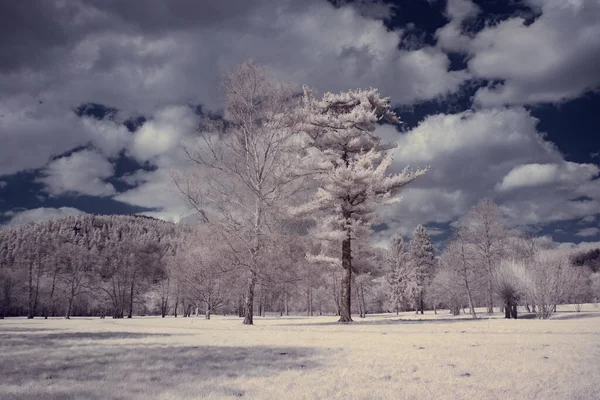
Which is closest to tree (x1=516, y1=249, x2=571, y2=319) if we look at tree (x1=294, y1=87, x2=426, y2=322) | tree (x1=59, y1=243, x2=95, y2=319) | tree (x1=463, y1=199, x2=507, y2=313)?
tree (x1=463, y1=199, x2=507, y2=313)

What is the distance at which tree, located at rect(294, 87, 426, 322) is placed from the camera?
20859mm

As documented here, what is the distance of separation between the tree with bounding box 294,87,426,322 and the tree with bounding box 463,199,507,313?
22.6m

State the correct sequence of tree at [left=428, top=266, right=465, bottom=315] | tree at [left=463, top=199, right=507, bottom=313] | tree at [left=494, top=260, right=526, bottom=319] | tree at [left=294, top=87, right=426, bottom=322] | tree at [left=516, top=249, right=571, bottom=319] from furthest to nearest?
tree at [left=428, top=266, right=465, bottom=315] < tree at [left=463, top=199, right=507, bottom=313] < tree at [left=494, top=260, right=526, bottom=319] < tree at [left=516, top=249, right=571, bottom=319] < tree at [left=294, top=87, right=426, bottom=322]

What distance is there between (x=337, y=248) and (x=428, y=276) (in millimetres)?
60412

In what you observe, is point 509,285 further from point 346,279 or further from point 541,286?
point 346,279

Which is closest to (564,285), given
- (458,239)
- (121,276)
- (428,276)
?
(458,239)

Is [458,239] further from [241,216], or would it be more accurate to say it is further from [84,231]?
[84,231]

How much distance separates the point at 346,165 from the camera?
75.3ft

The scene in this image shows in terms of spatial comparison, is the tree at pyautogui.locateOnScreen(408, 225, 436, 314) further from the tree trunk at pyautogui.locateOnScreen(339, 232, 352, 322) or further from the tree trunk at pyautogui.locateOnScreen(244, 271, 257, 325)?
the tree trunk at pyautogui.locateOnScreen(244, 271, 257, 325)

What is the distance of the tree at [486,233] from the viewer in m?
40.4

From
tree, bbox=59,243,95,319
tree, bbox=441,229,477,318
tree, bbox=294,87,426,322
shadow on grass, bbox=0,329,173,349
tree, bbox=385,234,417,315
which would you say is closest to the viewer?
shadow on grass, bbox=0,329,173,349

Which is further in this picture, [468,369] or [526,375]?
[468,369]

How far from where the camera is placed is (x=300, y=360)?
6.89m

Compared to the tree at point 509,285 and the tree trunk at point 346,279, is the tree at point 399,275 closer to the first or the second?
the tree at point 509,285
